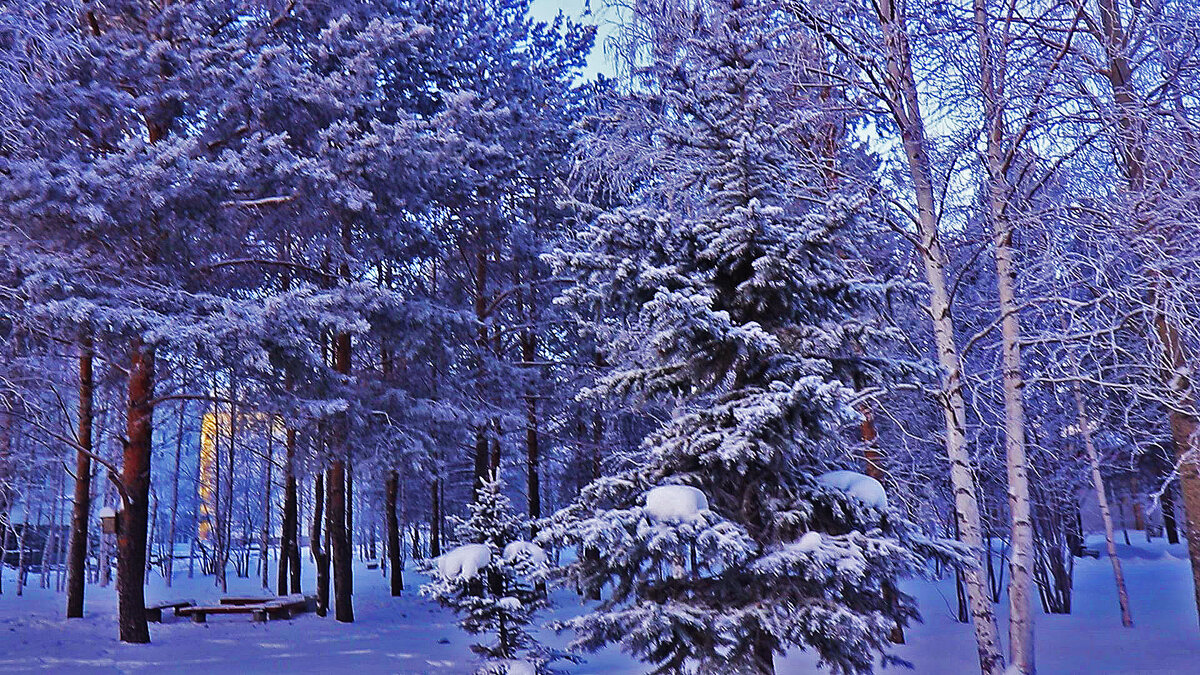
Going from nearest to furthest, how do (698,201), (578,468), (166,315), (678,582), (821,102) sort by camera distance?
(678,582)
(698,201)
(821,102)
(166,315)
(578,468)

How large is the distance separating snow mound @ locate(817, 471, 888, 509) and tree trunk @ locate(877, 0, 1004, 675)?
1.39 metres

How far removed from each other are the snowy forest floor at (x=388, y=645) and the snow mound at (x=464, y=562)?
8.52 ft

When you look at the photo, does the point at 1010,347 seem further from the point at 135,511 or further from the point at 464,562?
the point at 135,511

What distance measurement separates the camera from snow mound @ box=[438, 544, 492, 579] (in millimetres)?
8688

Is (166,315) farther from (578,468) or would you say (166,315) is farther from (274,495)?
(274,495)

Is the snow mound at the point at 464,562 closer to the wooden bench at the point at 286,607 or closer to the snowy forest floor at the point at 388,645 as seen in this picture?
the snowy forest floor at the point at 388,645

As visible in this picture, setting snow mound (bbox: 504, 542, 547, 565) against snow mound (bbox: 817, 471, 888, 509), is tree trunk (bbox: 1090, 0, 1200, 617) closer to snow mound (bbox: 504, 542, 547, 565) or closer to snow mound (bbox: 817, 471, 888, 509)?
snow mound (bbox: 817, 471, 888, 509)

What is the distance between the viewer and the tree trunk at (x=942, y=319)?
24.6 ft

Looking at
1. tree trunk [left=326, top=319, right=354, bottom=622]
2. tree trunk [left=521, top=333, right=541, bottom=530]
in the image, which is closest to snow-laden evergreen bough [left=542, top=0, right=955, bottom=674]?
tree trunk [left=326, top=319, right=354, bottom=622]

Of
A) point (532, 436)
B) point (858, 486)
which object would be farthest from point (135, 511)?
point (858, 486)

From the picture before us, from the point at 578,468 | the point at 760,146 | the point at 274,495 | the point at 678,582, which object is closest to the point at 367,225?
the point at 760,146

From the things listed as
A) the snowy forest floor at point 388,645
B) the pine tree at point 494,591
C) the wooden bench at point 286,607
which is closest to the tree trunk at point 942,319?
the snowy forest floor at point 388,645

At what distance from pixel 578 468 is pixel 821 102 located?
16242 millimetres

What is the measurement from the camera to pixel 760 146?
7180 mm
